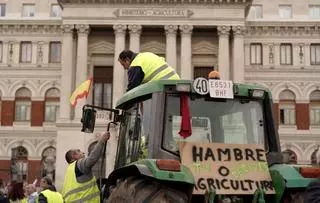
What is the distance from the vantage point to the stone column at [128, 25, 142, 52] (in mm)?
39188

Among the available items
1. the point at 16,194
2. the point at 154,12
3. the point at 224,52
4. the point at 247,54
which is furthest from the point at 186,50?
the point at 16,194

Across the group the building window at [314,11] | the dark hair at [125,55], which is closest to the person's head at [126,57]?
the dark hair at [125,55]

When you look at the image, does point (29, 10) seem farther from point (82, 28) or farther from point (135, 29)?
point (135, 29)

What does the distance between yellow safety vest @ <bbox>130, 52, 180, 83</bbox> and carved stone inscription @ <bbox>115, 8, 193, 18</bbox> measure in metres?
32.6

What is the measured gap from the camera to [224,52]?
39188mm

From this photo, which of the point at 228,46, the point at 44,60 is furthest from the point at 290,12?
the point at 44,60

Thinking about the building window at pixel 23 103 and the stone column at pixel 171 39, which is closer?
the stone column at pixel 171 39

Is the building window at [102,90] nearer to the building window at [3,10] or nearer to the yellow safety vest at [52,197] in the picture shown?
the building window at [3,10]

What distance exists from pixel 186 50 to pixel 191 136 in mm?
33372

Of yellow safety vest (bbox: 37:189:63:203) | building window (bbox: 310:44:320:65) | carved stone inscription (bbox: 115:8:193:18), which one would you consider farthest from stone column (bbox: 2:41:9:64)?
yellow safety vest (bbox: 37:189:63:203)

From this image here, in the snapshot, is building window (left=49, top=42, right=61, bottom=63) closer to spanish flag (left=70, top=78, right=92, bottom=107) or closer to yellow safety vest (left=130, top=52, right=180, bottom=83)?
spanish flag (left=70, top=78, right=92, bottom=107)

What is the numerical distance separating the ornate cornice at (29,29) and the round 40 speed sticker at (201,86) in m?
37.4

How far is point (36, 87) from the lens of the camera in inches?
1654

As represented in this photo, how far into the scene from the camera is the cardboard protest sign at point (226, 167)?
232 inches
